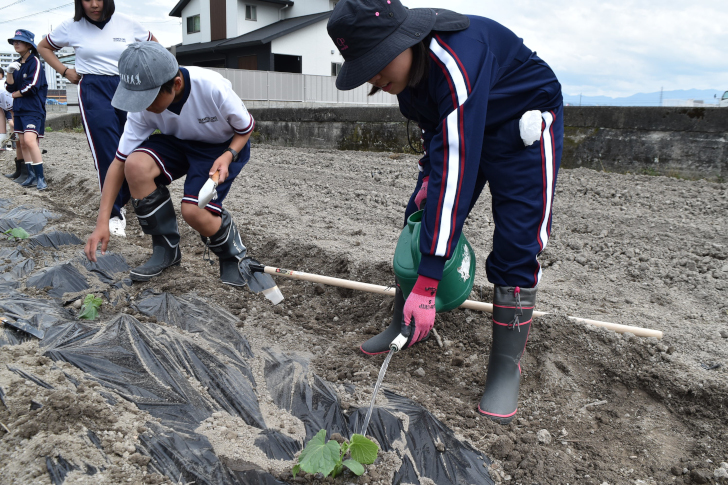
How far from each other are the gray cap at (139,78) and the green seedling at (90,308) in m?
0.92

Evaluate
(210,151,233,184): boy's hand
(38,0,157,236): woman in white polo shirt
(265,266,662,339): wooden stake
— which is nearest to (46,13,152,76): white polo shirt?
(38,0,157,236): woman in white polo shirt

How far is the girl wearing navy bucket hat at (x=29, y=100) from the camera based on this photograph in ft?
19.9

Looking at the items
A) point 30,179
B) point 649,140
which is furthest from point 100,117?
point 649,140

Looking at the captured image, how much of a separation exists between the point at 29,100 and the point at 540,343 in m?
6.84

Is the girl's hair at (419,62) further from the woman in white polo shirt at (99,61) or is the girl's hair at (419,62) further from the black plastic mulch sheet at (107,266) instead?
the woman in white polo shirt at (99,61)

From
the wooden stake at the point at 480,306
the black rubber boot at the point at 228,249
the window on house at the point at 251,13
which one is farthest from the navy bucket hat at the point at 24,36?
the window on house at the point at 251,13

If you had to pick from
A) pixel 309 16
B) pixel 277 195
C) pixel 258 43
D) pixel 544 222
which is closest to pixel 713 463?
pixel 544 222

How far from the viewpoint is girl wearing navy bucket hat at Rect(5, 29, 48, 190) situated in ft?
19.9

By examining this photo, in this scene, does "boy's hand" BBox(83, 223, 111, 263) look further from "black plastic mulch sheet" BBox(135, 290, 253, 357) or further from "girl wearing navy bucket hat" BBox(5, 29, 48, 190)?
"girl wearing navy bucket hat" BBox(5, 29, 48, 190)

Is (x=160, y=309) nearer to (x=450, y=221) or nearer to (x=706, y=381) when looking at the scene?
(x=450, y=221)

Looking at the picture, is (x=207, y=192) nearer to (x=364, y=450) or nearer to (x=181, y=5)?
(x=364, y=450)

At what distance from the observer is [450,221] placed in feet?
5.12

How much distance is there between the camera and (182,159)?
2.87 m

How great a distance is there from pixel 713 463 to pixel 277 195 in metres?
4.42
